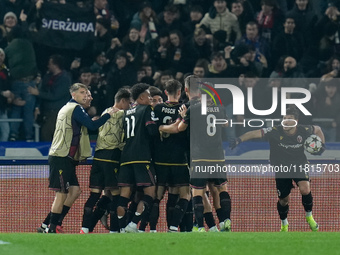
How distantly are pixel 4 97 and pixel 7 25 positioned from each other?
1.74 meters

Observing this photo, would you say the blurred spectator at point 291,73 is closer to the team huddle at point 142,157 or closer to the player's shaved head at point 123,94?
the team huddle at point 142,157

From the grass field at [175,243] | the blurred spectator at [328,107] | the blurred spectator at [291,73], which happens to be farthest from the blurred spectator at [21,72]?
the grass field at [175,243]

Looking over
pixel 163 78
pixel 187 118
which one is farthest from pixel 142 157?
pixel 163 78

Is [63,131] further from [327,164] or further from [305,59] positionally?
[305,59]

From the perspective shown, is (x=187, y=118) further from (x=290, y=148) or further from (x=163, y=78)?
(x=163, y=78)

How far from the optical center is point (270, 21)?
75.3ft

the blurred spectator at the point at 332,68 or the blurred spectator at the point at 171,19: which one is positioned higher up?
the blurred spectator at the point at 171,19

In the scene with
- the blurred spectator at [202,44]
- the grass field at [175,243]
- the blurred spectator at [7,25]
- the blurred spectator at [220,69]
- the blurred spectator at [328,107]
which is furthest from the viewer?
the blurred spectator at [202,44]

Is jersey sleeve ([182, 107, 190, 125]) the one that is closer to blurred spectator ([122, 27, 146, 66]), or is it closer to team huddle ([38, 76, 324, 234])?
team huddle ([38, 76, 324, 234])

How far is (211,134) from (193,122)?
47cm

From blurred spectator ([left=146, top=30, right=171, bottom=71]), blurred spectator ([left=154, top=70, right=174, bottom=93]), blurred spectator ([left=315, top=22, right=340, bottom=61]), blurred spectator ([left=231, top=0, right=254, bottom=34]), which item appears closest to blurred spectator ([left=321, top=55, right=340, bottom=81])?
blurred spectator ([left=315, top=22, right=340, bottom=61])

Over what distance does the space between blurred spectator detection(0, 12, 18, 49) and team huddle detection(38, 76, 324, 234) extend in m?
6.76

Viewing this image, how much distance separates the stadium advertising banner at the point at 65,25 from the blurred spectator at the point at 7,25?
0.64m

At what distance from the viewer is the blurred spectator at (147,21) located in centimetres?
2292
